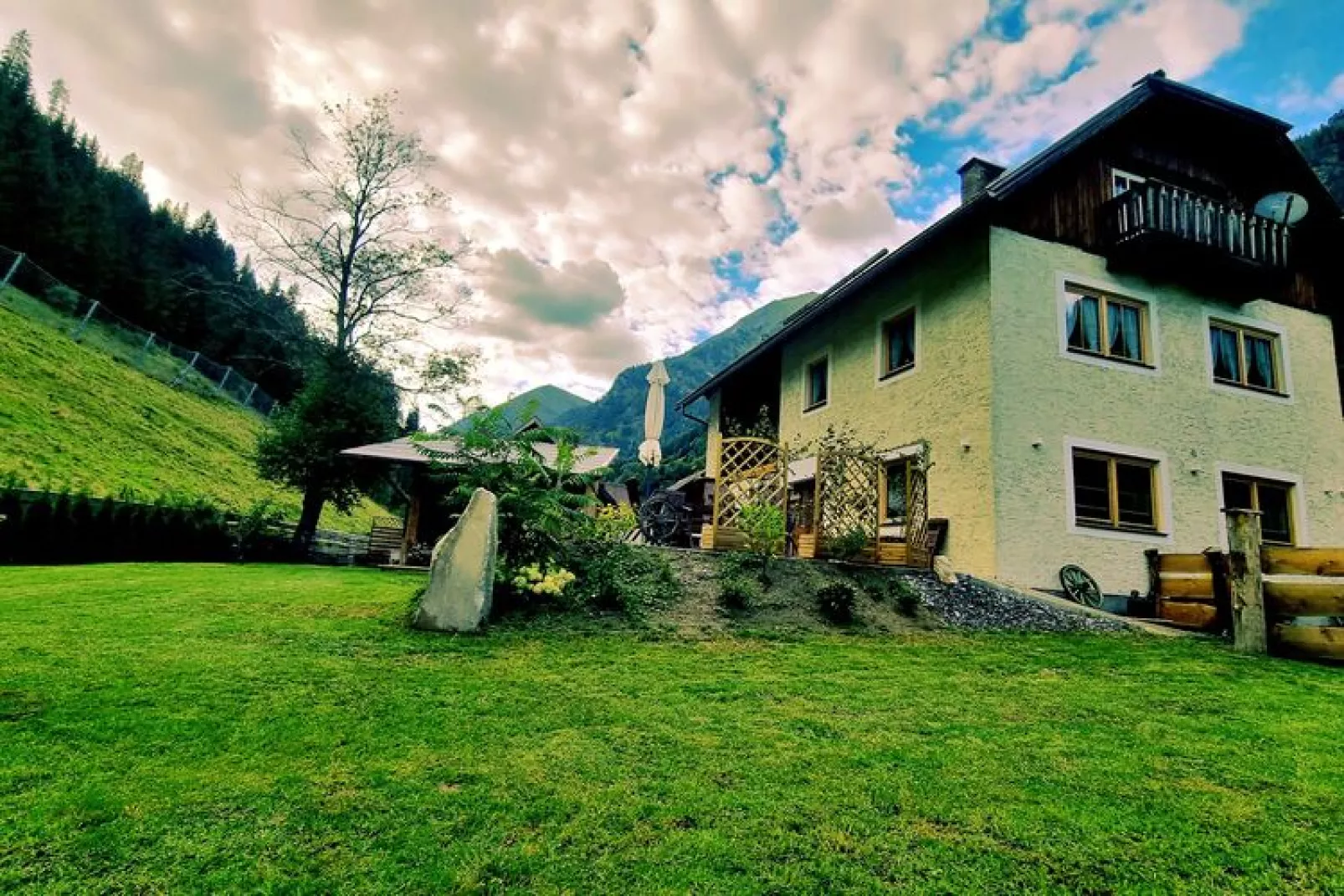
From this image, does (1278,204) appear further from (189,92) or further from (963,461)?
(189,92)

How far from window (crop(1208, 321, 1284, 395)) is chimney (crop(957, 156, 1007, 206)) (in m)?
5.28

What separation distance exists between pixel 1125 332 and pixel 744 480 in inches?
313

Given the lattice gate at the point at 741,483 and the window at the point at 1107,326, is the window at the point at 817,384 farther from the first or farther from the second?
the lattice gate at the point at 741,483

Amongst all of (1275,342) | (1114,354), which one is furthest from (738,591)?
(1275,342)

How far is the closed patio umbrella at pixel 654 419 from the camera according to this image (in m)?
14.1

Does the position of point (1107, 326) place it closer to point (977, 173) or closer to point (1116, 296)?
point (1116, 296)

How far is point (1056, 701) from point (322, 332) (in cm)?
2246

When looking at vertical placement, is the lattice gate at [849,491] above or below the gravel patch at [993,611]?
above

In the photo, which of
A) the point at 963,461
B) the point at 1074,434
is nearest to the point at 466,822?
the point at 963,461

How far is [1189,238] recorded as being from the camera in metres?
11.3

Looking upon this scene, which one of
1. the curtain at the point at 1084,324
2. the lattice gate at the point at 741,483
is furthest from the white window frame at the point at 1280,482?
the lattice gate at the point at 741,483

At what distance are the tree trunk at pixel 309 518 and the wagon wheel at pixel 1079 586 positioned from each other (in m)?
18.9

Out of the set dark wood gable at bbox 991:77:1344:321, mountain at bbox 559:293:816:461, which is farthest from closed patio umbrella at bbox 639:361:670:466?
mountain at bbox 559:293:816:461

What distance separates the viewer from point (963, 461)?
10891mm
